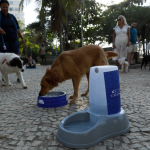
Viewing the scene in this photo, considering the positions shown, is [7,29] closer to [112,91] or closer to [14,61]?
[14,61]

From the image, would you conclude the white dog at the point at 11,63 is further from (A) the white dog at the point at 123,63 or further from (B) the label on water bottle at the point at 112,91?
(A) the white dog at the point at 123,63

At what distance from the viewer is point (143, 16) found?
13.6m

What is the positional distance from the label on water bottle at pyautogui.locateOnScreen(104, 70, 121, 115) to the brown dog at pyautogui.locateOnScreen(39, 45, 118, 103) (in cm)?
143

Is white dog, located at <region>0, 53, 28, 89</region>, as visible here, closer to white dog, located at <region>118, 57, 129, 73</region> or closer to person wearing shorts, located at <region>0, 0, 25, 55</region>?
person wearing shorts, located at <region>0, 0, 25, 55</region>

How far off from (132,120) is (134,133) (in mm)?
389

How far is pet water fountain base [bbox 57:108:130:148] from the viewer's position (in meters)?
1.53

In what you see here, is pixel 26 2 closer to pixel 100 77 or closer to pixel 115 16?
pixel 115 16

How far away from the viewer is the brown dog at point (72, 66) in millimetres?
2918

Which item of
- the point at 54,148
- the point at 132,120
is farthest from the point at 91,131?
the point at 132,120

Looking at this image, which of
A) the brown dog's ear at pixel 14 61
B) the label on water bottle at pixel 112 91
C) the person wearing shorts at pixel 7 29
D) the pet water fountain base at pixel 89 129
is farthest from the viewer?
the brown dog's ear at pixel 14 61

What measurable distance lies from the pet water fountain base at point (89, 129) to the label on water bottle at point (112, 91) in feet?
0.27

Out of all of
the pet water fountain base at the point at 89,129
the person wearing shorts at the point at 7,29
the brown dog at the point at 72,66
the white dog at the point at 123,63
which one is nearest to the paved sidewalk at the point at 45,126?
the pet water fountain base at the point at 89,129

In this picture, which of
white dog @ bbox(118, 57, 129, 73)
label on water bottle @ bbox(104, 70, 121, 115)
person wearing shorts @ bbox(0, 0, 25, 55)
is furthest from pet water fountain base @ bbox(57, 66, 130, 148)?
white dog @ bbox(118, 57, 129, 73)

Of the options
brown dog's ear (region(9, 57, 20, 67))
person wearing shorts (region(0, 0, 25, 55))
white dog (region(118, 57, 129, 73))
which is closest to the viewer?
person wearing shorts (region(0, 0, 25, 55))
